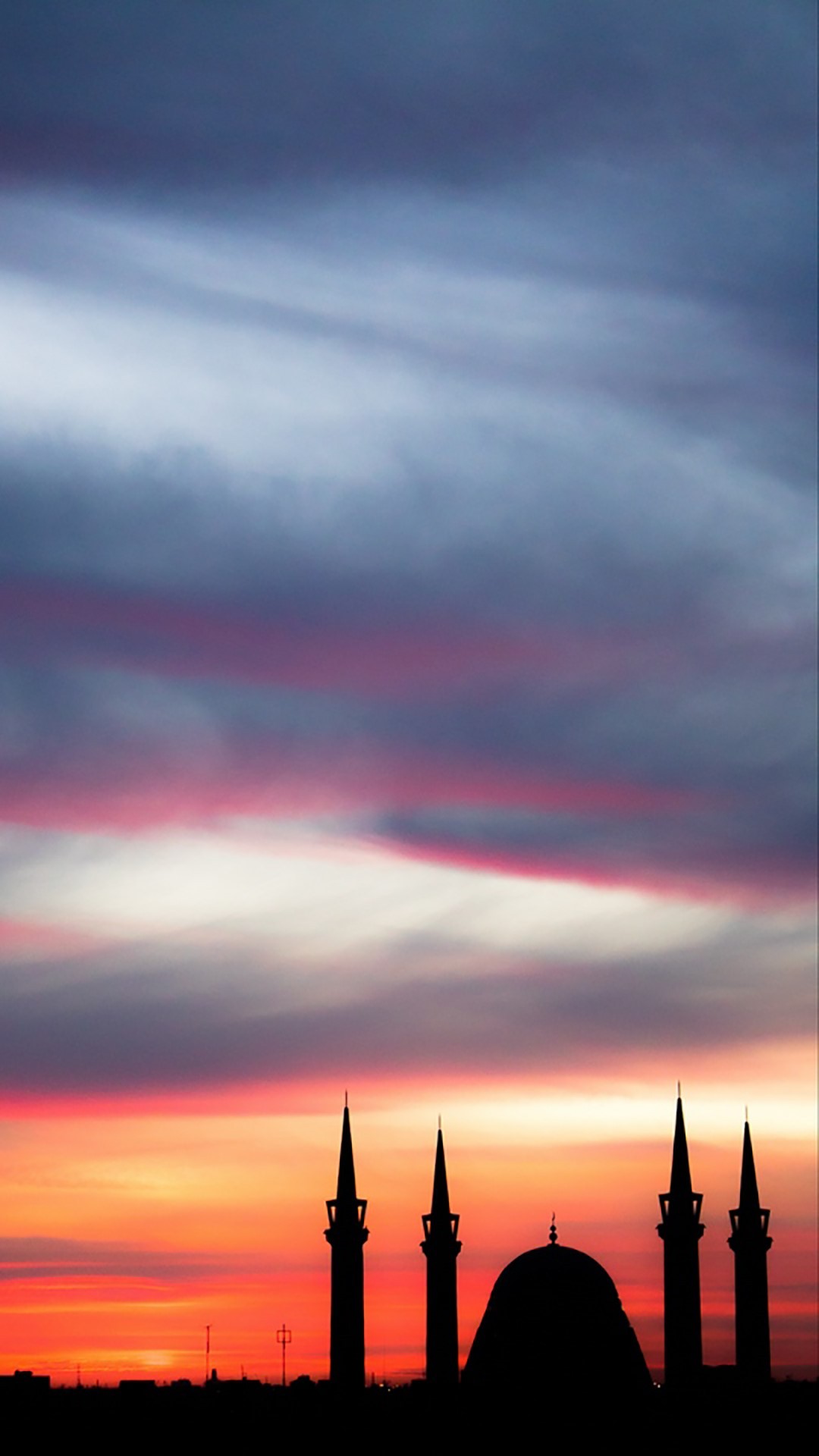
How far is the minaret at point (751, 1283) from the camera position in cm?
10875

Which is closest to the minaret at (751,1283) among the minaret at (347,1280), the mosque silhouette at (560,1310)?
the mosque silhouette at (560,1310)

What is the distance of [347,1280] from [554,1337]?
30.3ft

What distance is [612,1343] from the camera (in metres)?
110

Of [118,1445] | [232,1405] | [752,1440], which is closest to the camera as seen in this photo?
[752,1440]

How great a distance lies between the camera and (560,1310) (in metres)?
109

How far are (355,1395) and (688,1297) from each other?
1448 centimetres

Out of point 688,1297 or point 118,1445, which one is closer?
point 688,1297

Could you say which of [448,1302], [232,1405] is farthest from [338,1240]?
[232,1405]

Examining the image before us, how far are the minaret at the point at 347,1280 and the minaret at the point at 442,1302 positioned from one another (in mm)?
3069

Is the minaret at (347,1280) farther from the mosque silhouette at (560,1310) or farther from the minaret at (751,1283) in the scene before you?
the minaret at (751,1283)

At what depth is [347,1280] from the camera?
107812 millimetres

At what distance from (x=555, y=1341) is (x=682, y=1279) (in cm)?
602

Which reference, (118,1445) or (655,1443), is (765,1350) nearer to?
(655,1443)

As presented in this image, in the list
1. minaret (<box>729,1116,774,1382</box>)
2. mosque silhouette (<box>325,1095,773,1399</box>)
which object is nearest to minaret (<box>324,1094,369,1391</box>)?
mosque silhouette (<box>325,1095,773,1399</box>)
